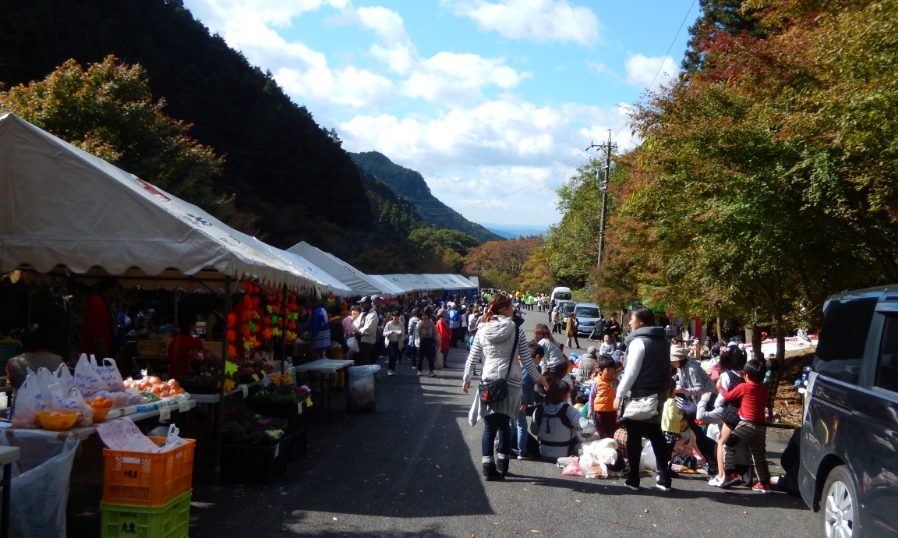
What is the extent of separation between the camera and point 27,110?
17.2 m

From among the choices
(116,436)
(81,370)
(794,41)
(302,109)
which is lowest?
(116,436)

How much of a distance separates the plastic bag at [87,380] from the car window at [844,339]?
555 cm

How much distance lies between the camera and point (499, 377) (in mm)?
7625

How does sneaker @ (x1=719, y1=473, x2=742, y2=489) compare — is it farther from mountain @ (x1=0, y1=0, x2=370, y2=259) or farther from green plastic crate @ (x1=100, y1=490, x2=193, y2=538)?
mountain @ (x1=0, y1=0, x2=370, y2=259)

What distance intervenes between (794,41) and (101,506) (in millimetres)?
10043

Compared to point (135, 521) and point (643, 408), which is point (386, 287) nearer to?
point (643, 408)

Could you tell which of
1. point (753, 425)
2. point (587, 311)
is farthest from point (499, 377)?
point (587, 311)

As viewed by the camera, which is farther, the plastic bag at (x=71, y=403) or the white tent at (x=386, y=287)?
the white tent at (x=386, y=287)

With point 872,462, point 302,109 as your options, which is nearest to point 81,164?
point 872,462

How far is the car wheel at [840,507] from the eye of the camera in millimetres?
4727

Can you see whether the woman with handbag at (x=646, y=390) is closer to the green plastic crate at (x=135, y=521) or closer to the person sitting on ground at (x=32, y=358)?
the green plastic crate at (x=135, y=521)

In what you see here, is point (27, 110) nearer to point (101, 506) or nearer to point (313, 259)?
point (313, 259)

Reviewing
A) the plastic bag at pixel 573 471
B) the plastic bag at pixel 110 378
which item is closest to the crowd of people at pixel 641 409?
the plastic bag at pixel 573 471

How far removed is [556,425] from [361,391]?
413 centimetres
